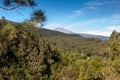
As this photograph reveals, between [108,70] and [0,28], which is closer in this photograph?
[0,28]

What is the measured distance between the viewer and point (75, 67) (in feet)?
112

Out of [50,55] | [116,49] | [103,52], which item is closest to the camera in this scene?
[50,55]

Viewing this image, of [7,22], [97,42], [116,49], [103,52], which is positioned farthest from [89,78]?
[97,42]

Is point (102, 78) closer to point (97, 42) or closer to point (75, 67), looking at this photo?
point (75, 67)

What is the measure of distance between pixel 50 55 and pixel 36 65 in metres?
3.44

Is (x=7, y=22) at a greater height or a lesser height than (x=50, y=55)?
greater

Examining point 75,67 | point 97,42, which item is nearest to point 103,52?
point 75,67

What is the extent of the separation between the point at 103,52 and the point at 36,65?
1634 centimetres

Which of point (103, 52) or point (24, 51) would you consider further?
point (103, 52)

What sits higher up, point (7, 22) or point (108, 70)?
point (7, 22)

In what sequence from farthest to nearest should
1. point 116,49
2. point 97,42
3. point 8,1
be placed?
point 97,42 → point 116,49 → point 8,1

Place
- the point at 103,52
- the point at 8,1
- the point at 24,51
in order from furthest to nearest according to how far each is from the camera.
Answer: the point at 103,52, the point at 24,51, the point at 8,1

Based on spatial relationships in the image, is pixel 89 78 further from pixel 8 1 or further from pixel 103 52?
pixel 8 1

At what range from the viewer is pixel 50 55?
3453 cm
